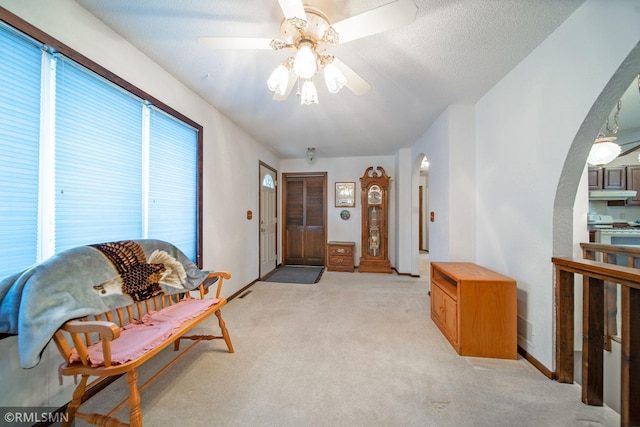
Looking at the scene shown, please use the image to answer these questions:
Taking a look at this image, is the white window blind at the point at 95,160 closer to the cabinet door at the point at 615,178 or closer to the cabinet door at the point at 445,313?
the cabinet door at the point at 445,313

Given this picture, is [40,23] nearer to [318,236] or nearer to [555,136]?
[555,136]

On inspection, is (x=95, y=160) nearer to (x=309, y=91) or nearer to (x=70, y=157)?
(x=70, y=157)

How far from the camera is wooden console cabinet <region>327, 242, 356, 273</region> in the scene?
15.4ft

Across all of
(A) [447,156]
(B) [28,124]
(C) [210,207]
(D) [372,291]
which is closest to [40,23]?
(B) [28,124]

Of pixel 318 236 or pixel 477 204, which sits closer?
pixel 477 204

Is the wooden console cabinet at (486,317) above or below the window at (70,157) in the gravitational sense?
below

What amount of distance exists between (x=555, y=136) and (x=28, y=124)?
3.29 meters

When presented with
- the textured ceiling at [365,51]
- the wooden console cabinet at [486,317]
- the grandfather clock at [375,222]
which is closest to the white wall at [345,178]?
the grandfather clock at [375,222]

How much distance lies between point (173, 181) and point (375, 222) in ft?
12.3

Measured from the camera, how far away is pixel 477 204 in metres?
2.57

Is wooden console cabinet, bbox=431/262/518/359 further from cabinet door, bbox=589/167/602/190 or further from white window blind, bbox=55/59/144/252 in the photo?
cabinet door, bbox=589/167/602/190

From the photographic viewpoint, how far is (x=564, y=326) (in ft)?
5.10

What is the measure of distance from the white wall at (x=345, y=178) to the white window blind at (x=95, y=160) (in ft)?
11.5

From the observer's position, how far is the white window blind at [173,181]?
6.38ft
